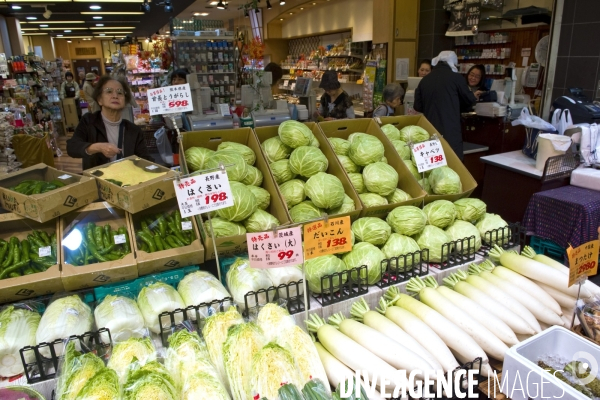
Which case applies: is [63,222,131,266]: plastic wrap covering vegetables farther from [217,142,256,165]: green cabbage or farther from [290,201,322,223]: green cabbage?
[290,201,322,223]: green cabbage

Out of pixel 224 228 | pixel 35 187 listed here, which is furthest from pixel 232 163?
pixel 35 187

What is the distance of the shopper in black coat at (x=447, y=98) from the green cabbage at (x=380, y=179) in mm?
2277

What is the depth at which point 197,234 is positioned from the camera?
209cm

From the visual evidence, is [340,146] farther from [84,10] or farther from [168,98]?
[84,10]

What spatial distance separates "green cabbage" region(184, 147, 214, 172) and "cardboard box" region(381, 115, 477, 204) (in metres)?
1.33

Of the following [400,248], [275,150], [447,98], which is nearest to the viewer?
[400,248]

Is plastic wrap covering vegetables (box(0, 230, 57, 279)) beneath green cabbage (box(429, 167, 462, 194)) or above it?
beneath

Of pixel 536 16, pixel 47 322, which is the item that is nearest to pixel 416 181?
pixel 47 322

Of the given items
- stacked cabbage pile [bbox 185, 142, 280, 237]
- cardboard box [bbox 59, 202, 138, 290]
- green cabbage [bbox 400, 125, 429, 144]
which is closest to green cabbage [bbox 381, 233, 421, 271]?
stacked cabbage pile [bbox 185, 142, 280, 237]

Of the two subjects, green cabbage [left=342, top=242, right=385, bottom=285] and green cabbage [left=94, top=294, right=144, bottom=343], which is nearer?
green cabbage [left=94, top=294, right=144, bottom=343]

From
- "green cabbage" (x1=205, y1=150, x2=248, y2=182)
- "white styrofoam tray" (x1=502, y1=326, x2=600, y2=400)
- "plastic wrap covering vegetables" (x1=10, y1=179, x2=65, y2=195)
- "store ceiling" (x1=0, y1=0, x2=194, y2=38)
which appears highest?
"store ceiling" (x1=0, y1=0, x2=194, y2=38)

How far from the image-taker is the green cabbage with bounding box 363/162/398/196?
2.43 meters

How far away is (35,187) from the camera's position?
82.5 inches

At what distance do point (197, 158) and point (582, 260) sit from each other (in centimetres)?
195
